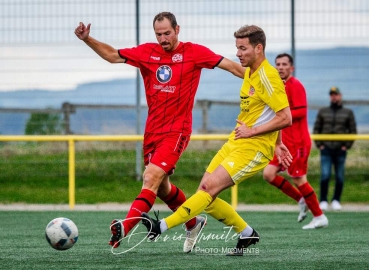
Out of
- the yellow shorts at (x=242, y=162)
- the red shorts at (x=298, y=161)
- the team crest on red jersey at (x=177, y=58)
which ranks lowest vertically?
the red shorts at (x=298, y=161)

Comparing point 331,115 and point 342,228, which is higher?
point 331,115

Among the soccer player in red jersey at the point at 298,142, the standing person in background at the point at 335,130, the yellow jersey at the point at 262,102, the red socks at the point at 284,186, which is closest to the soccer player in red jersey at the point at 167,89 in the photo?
the yellow jersey at the point at 262,102

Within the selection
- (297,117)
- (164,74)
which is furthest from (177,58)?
(297,117)

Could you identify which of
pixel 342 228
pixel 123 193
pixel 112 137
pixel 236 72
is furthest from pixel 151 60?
pixel 123 193

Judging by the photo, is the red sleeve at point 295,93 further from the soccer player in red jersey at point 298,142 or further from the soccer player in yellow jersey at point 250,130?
the soccer player in yellow jersey at point 250,130

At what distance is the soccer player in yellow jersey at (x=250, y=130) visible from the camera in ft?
22.6

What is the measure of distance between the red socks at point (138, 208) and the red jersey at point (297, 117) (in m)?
3.57

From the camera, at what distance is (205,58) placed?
303 inches

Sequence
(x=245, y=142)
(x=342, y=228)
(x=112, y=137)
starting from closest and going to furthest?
(x=245, y=142), (x=342, y=228), (x=112, y=137)

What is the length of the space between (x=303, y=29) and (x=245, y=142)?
28.2ft

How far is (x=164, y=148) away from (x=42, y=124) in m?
8.68

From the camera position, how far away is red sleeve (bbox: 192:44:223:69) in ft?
25.2

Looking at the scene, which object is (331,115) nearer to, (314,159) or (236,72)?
(314,159)

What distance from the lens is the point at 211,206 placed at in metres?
7.21
